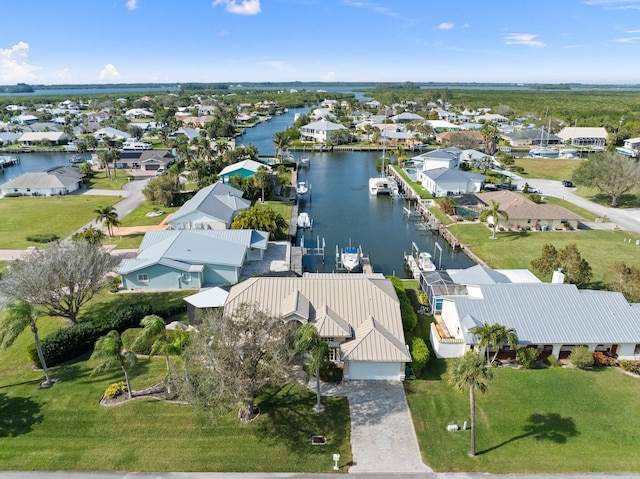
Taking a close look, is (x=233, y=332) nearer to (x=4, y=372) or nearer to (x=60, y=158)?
(x=4, y=372)

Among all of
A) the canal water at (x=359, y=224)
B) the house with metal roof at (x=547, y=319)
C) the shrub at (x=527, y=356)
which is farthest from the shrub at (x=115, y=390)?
the canal water at (x=359, y=224)

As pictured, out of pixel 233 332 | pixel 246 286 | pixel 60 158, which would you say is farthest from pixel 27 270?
pixel 60 158

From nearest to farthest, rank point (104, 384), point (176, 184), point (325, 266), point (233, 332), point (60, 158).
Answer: point (233, 332) → point (104, 384) → point (325, 266) → point (176, 184) → point (60, 158)

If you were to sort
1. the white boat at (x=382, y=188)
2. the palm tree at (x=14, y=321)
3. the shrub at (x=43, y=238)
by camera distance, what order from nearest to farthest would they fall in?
1. the palm tree at (x=14, y=321)
2. the shrub at (x=43, y=238)
3. the white boat at (x=382, y=188)

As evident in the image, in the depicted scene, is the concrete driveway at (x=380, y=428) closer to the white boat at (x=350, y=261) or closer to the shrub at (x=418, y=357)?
the shrub at (x=418, y=357)

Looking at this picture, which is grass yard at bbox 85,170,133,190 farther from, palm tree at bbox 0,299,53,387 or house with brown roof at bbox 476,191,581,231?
house with brown roof at bbox 476,191,581,231

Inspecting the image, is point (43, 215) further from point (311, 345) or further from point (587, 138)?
point (587, 138)
